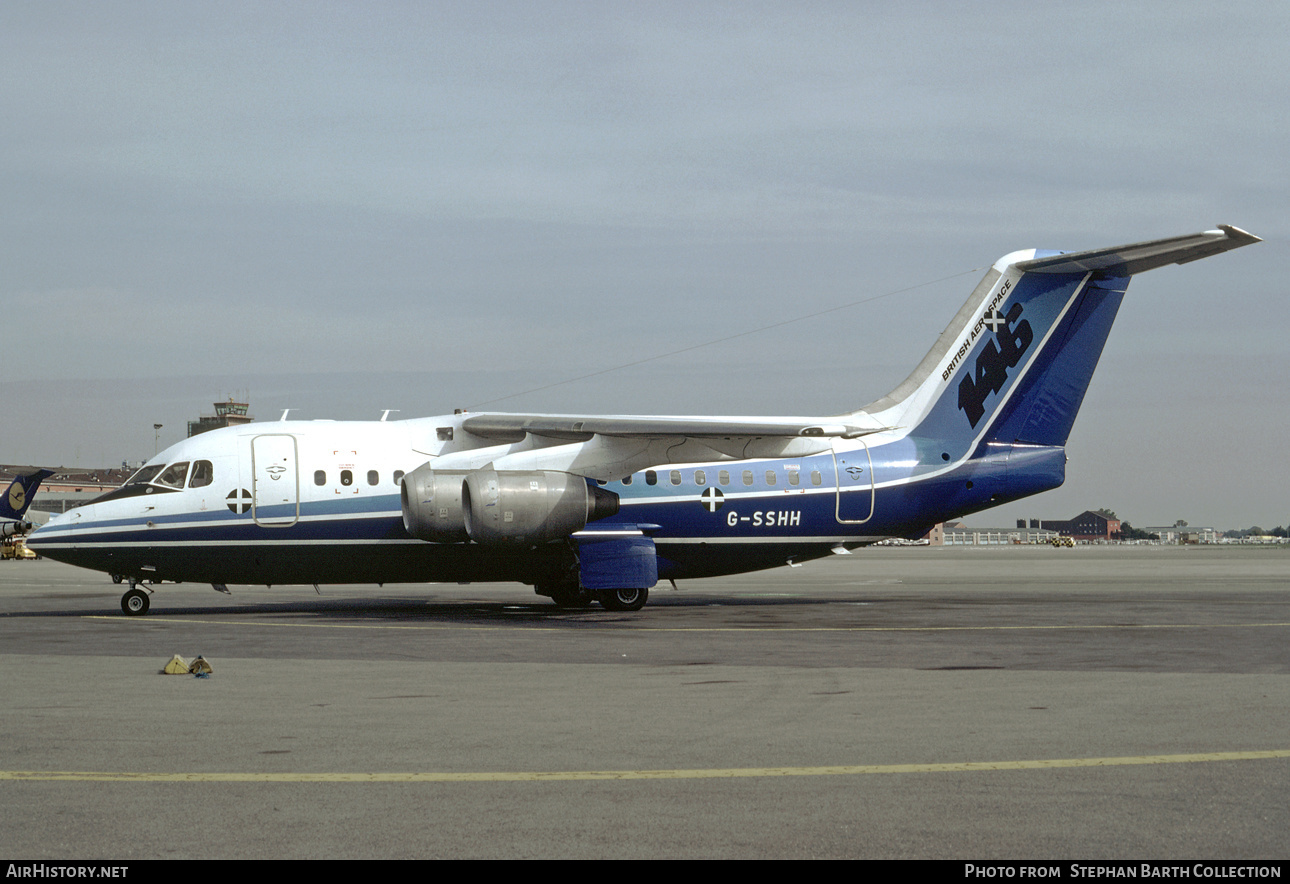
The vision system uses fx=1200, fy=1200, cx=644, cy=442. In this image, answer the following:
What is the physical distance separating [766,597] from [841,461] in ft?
17.3

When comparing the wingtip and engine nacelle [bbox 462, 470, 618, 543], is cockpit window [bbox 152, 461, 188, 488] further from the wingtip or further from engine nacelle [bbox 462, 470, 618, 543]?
the wingtip

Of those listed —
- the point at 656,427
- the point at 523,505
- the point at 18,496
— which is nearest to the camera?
the point at 523,505

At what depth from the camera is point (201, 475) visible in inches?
972

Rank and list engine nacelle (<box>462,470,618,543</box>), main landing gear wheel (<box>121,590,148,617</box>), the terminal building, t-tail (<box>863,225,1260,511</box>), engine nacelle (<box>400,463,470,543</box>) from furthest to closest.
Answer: the terminal building < t-tail (<box>863,225,1260,511</box>) < main landing gear wheel (<box>121,590,148,617</box>) < engine nacelle (<box>400,463,470,543</box>) < engine nacelle (<box>462,470,618,543</box>)

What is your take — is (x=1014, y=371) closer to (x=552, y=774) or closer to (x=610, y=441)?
(x=610, y=441)

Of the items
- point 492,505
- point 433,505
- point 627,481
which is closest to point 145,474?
point 433,505

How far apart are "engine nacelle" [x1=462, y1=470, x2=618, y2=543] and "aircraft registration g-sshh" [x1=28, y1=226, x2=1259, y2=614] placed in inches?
1.6

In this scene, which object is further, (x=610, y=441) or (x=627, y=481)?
(x=627, y=481)

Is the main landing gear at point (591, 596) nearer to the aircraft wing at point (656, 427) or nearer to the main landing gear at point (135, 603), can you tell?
the aircraft wing at point (656, 427)

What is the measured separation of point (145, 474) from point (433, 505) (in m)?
6.27

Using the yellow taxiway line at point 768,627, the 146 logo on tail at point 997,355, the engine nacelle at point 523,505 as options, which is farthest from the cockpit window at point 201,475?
the 146 logo on tail at point 997,355

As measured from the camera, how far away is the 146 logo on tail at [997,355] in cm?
2889

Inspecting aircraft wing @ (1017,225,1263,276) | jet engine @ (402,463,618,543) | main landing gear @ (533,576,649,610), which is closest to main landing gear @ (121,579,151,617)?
jet engine @ (402,463,618,543)

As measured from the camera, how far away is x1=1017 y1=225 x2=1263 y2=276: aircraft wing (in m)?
26.3
